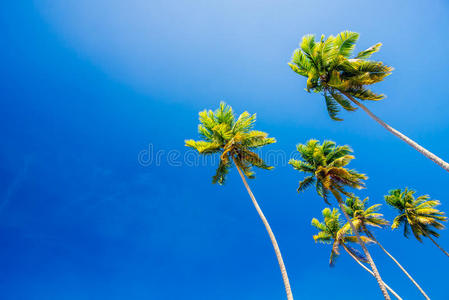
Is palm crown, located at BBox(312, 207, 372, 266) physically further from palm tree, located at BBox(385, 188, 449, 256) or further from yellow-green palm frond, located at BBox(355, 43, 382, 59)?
yellow-green palm frond, located at BBox(355, 43, 382, 59)

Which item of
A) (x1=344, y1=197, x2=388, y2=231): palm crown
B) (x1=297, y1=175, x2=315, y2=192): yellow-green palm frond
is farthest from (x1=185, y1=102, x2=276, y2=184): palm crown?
(x1=344, y1=197, x2=388, y2=231): palm crown

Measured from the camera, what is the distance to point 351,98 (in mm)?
12336

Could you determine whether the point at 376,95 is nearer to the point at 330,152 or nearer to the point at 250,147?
the point at 330,152

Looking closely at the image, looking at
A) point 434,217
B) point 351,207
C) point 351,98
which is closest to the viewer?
point 351,98

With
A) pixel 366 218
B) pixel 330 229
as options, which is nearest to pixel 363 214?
pixel 366 218

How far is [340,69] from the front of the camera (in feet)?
40.9

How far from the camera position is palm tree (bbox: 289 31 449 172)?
37.2 feet

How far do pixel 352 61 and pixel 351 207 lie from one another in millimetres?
17174

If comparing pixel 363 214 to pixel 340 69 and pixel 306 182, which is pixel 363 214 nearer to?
pixel 306 182

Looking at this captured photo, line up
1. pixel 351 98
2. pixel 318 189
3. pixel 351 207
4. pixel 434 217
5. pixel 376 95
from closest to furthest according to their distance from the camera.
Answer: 1. pixel 376 95
2. pixel 351 98
3. pixel 318 189
4. pixel 434 217
5. pixel 351 207

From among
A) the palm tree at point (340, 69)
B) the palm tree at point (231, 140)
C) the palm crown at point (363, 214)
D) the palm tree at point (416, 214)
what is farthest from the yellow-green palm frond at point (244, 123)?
the palm tree at point (416, 214)

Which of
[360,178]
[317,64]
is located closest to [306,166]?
[360,178]

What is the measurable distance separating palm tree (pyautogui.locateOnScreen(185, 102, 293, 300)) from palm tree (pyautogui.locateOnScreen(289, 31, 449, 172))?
5080 mm

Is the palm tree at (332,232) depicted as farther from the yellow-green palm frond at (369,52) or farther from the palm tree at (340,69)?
the yellow-green palm frond at (369,52)
